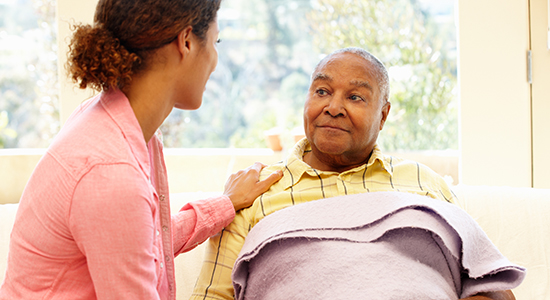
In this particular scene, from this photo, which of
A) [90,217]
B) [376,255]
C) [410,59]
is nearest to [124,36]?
[90,217]

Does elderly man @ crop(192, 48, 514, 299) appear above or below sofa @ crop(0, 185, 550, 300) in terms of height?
above

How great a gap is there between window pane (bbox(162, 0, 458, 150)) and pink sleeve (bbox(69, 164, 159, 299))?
6.99ft

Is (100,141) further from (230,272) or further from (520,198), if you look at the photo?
(520,198)

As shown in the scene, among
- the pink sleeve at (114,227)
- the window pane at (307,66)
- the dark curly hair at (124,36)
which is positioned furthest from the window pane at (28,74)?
the pink sleeve at (114,227)

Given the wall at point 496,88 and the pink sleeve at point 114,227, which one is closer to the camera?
the pink sleeve at point 114,227

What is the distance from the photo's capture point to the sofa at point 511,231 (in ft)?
5.60

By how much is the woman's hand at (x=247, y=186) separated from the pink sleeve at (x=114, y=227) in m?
0.68

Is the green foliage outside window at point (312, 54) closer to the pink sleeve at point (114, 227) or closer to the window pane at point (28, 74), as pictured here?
the window pane at point (28, 74)

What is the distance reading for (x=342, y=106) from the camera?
1.64m

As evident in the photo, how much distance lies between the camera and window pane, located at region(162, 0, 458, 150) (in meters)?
3.07

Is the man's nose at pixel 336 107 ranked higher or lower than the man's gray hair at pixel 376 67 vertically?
lower

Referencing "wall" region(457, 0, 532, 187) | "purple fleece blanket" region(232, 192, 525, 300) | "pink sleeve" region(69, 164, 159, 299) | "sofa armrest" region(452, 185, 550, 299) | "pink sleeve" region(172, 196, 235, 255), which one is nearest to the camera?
"pink sleeve" region(69, 164, 159, 299)

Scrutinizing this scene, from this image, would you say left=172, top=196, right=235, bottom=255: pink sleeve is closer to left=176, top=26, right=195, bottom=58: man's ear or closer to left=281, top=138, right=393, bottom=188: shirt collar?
left=281, top=138, right=393, bottom=188: shirt collar

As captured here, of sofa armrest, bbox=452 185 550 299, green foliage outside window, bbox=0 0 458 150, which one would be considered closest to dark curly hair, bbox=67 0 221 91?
sofa armrest, bbox=452 185 550 299
